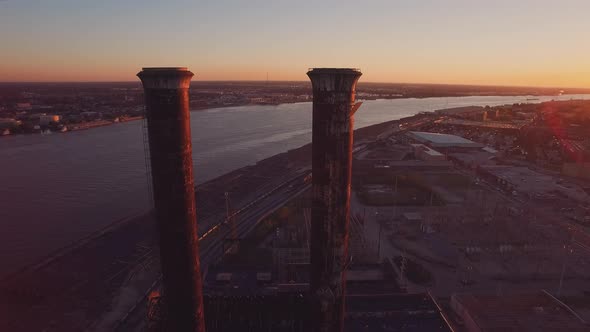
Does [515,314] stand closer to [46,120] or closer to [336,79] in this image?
[336,79]

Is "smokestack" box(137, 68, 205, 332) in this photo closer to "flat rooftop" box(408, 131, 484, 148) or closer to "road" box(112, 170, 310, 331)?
"road" box(112, 170, 310, 331)

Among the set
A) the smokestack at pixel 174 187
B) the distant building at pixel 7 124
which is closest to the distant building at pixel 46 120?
the distant building at pixel 7 124

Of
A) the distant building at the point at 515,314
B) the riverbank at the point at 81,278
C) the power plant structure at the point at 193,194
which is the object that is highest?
the power plant structure at the point at 193,194

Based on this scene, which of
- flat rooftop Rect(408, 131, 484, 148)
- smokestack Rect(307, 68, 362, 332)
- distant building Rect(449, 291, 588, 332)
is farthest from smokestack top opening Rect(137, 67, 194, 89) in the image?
flat rooftop Rect(408, 131, 484, 148)

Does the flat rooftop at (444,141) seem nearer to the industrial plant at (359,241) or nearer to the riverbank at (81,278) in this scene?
the industrial plant at (359,241)

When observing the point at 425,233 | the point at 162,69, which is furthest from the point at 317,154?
the point at 425,233

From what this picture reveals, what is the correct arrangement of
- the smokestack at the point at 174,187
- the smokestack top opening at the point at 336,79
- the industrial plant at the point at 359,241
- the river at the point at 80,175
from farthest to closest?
the river at the point at 80,175, the industrial plant at the point at 359,241, the smokestack top opening at the point at 336,79, the smokestack at the point at 174,187

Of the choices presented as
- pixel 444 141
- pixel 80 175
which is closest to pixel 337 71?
pixel 80 175
